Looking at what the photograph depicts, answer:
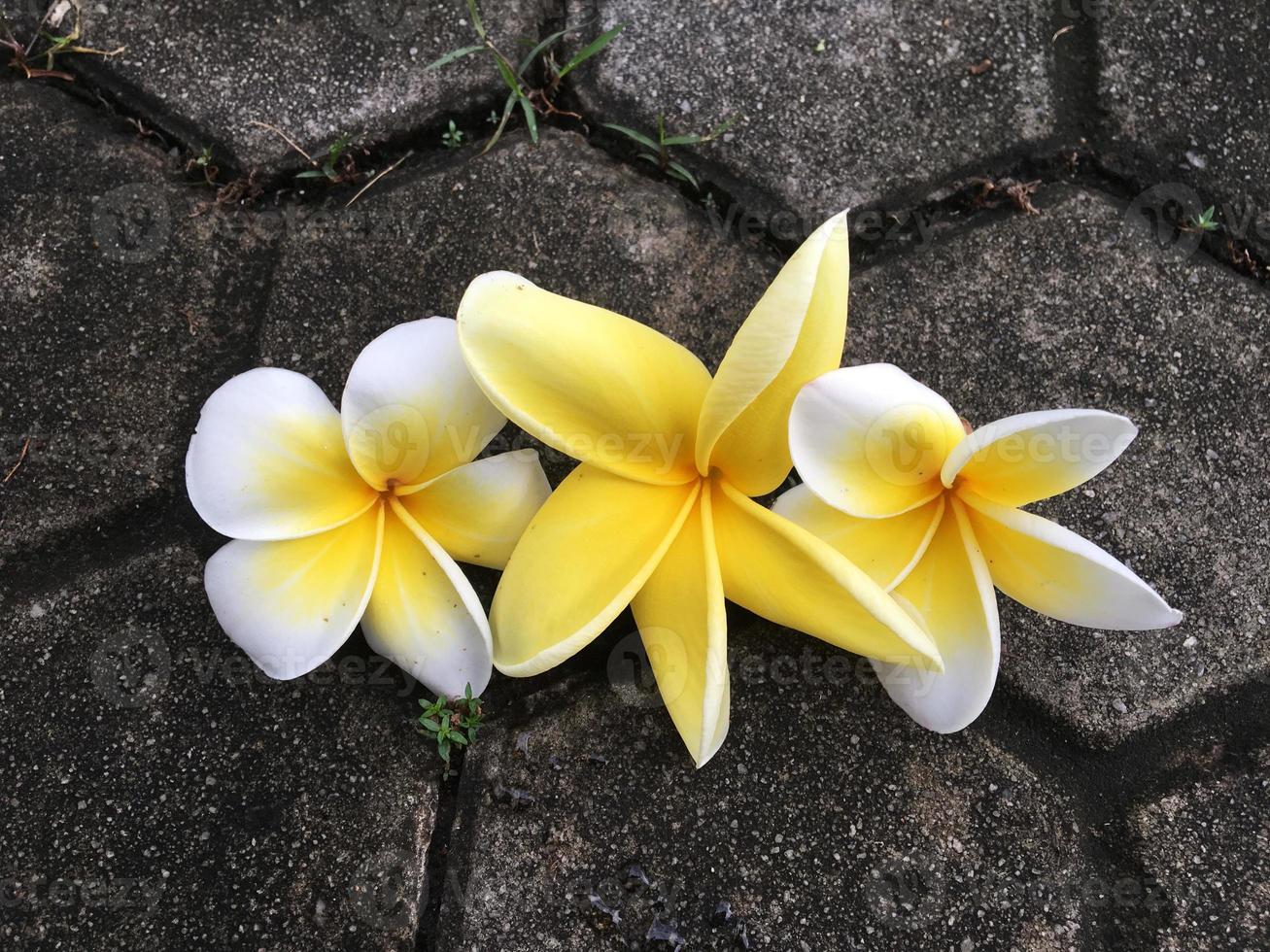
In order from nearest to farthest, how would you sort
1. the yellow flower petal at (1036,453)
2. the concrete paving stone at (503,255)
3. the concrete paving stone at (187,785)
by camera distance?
1. the yellow flower petal at (1036,453)
2. the concrete paving stone at (187,785)
3. the concrete paving stone at (503,255)

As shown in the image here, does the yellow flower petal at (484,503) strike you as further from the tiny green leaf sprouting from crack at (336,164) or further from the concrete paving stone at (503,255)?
the tiny green leaf sprouting from crack at (336,164)

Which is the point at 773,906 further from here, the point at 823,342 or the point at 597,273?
the point at 597,273

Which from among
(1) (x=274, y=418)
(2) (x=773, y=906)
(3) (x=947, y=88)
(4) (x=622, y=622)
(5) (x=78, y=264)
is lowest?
(2) (x=773, y=906)

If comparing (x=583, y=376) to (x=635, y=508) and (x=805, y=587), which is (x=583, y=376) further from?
(x=805, y=587)

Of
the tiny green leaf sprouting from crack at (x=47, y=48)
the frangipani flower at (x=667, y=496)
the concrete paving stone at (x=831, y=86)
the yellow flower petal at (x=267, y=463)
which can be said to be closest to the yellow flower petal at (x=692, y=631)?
the frangipani flower at (x=667, y=496)

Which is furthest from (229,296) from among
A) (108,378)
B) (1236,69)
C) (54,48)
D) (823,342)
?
(1236,69)
